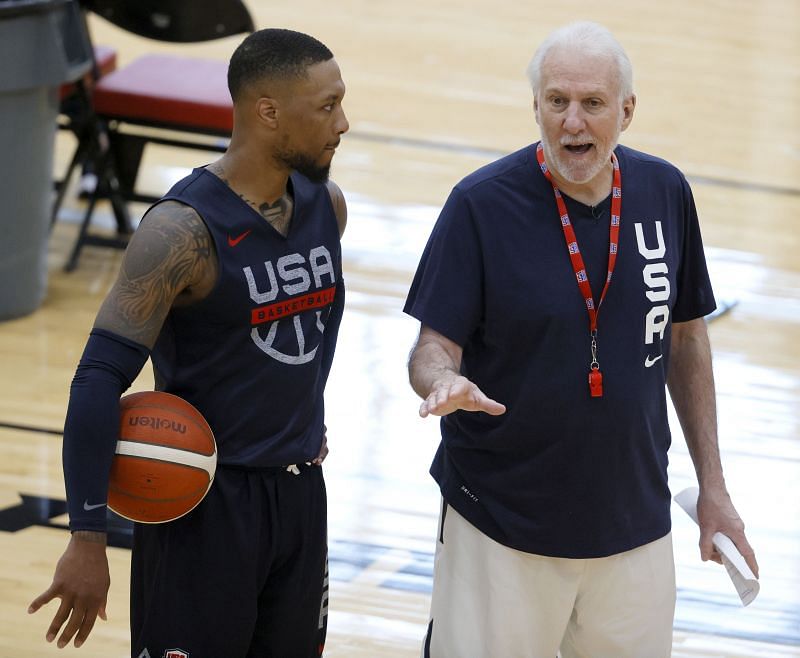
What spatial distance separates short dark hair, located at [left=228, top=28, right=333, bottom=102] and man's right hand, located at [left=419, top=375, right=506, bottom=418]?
2.12 feet

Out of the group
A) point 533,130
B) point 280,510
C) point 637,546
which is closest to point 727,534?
point 637,546

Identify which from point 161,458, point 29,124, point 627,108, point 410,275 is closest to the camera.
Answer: point 161,458

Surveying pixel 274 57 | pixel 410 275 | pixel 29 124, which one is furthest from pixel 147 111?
pixel 274 57

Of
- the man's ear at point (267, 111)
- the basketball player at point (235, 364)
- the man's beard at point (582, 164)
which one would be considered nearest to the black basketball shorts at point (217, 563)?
the basketball player at point (235, 364)

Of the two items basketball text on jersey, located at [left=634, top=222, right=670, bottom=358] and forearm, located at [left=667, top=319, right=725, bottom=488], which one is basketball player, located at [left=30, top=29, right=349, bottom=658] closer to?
basketball text on jersey, located at [left=634, top=222, right=670, bottom=358]

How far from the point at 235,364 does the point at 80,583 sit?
481mm

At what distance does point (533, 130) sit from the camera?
29.5ft

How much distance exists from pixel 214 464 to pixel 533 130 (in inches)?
264

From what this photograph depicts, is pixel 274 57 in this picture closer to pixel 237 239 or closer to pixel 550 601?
pixel 237 239

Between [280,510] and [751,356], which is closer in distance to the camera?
[280,510]

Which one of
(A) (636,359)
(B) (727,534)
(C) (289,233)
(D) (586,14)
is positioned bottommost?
(D) (586,14)

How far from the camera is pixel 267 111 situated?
8.37ft

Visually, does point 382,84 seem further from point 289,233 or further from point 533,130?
point 289,233

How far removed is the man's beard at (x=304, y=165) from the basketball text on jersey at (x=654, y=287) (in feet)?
2.07
